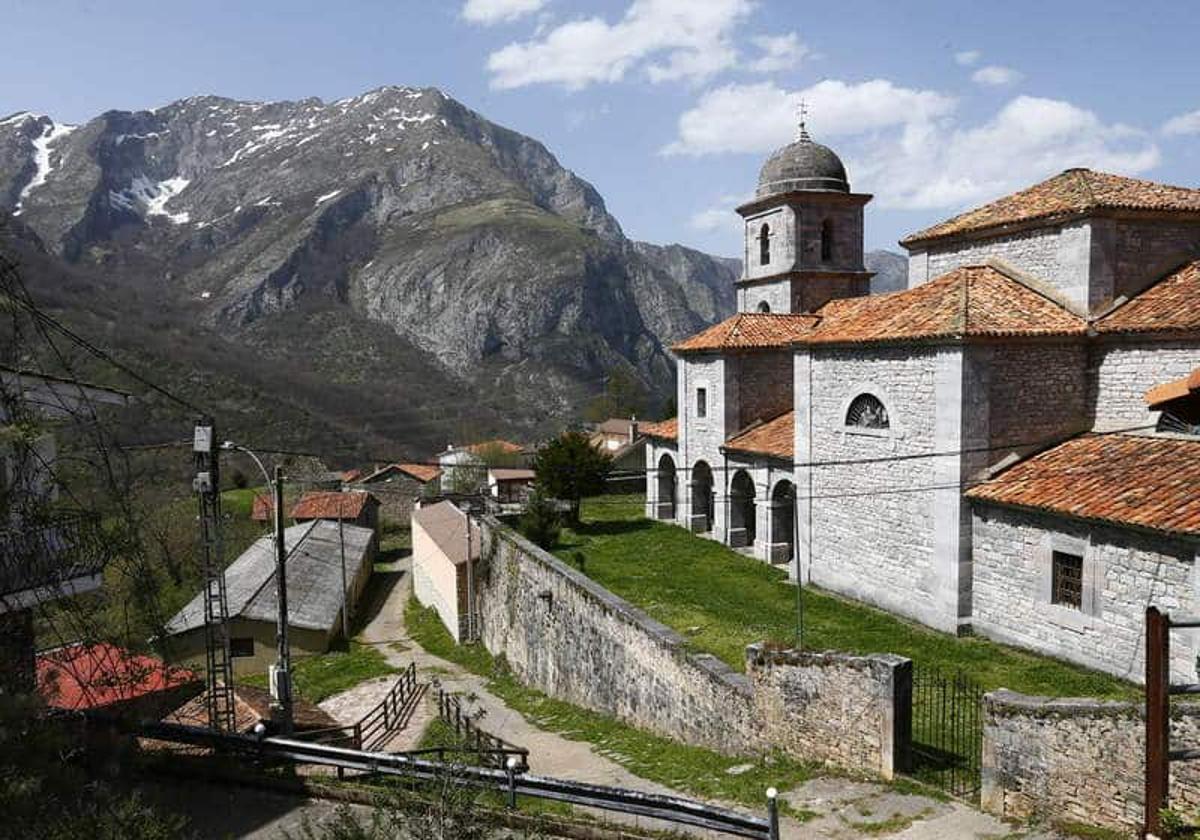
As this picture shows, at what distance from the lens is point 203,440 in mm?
12461

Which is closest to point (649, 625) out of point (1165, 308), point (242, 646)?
point (1165, 308)

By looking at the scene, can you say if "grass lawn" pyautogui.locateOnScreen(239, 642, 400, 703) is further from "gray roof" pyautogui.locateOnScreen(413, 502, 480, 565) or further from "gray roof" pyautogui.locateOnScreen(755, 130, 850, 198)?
"gray roof" pyautogui.locateOnScreen(755, 130, 850, 198)

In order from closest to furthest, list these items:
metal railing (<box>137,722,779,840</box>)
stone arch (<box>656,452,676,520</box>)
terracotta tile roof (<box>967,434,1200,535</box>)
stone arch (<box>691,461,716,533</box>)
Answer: metal railing (<box>137,722,779,840</box>)
terracotta tile roof (<box>967,434,1200,535</box>)
stone arch (<box>691,461,716,533</box>)
stone arch (<box>656,452,676,520</box>)

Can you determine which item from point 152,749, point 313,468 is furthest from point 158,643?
point 313,468

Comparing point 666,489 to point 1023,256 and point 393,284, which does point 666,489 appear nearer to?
point 1023,256

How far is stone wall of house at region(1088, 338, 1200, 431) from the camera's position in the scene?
1362cm

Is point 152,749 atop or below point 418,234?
below

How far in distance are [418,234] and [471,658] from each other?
129304mm

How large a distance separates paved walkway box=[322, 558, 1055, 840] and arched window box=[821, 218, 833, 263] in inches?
630

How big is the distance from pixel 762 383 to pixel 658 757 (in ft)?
43.6

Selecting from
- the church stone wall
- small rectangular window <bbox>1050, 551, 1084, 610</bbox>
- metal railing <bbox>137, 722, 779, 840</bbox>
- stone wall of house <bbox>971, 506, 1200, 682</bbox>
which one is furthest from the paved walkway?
the church stone wall

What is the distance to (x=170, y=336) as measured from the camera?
227 ft

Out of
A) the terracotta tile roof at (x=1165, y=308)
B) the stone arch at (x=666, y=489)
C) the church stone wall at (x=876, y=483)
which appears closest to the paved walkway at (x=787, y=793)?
the church stone wall at (x=876, y=483)

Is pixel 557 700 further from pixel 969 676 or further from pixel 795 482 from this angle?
pixel 969 676
